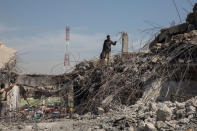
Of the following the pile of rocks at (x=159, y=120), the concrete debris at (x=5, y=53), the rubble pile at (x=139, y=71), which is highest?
the concrete debris at (x=5, y=53)

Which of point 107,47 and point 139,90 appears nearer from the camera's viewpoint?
point 139,90

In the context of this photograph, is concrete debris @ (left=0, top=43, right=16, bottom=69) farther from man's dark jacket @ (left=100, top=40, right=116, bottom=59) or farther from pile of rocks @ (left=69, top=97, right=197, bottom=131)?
pile of rocks @ (left=69, top=97, right=197, bottom=131)

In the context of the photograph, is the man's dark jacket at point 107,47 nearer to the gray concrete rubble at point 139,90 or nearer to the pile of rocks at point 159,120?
the gray concrete rubble at point 139,90

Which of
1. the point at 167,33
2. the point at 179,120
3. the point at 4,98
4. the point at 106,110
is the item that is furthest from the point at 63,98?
the point at 179,120

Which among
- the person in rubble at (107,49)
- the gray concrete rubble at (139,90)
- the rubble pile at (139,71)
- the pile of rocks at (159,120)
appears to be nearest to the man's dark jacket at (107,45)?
the person in rubble at (107,49)

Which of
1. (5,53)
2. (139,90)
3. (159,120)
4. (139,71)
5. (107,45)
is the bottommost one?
(159,120)

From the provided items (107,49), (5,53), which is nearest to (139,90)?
(107,49)

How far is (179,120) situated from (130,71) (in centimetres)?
351

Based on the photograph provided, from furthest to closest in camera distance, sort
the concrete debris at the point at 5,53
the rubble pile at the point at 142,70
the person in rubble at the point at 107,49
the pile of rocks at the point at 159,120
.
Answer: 1. the concrete debris at the point at 5,53
2. the person in rubble at the point at 107,49
3. the rubble pile at the point at 142,70
4. the pile of rocks at the point at 159,120

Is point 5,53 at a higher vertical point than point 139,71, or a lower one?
higher

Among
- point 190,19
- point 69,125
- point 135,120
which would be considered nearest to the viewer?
point 135,120

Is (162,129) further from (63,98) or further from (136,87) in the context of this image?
(63,98)

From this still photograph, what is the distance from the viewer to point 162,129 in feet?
12.5

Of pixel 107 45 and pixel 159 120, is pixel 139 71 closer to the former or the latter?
pixel 107 45
